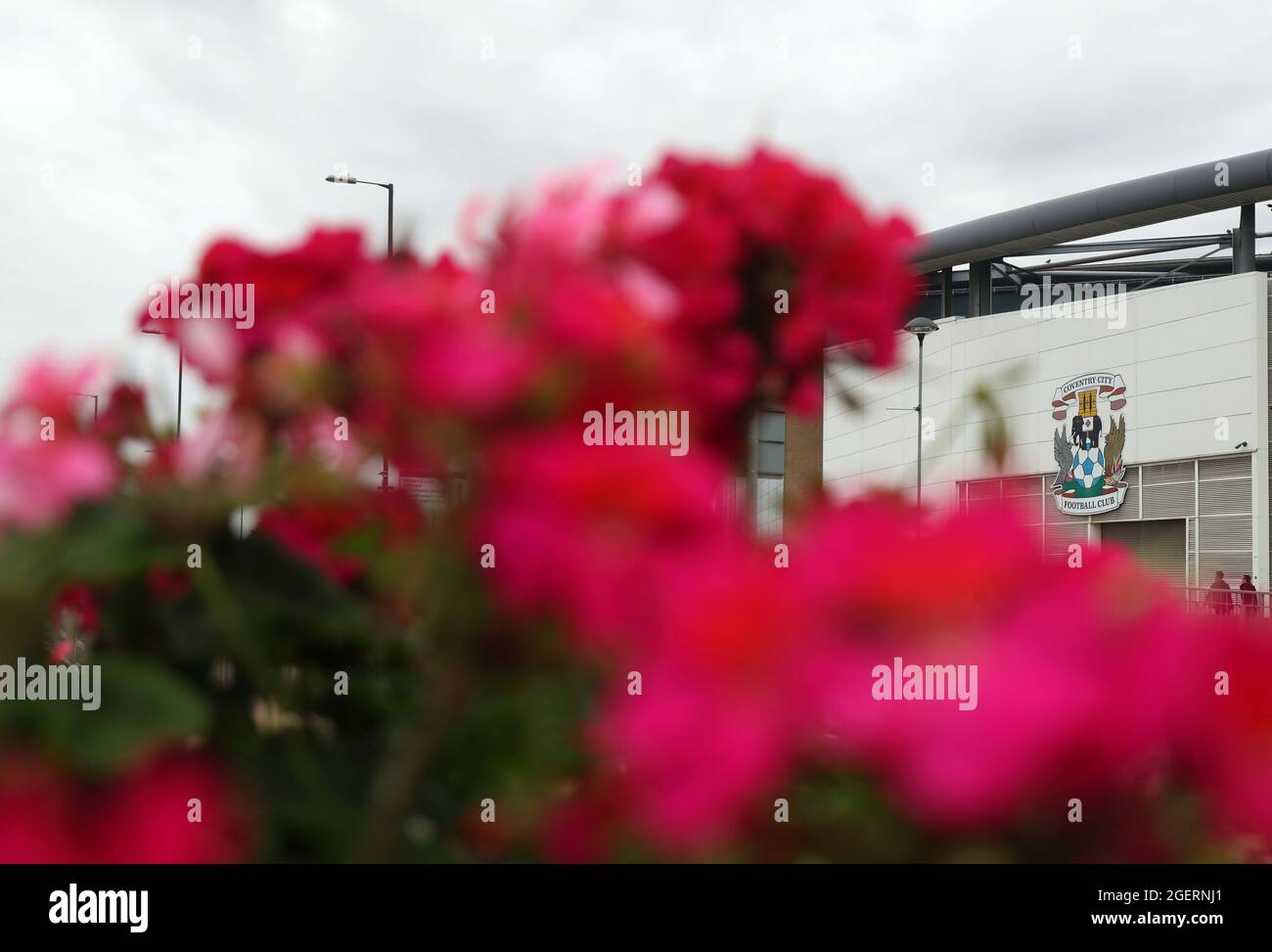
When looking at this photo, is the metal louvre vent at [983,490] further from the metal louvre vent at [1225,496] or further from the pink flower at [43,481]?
the metal louvre vent at [1225,496]

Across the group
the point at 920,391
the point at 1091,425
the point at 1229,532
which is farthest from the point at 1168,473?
the point at 920,391

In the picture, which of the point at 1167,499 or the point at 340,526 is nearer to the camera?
the point at 340,526

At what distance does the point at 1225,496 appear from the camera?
1041cm

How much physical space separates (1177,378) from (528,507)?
13694mm

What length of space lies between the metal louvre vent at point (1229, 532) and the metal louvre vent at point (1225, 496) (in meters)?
0.12

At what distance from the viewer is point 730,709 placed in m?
0.19

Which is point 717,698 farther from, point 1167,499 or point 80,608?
point 1167,499

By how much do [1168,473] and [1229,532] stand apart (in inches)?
51.2

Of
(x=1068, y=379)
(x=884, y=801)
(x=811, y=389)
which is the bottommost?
(x=884, y=801)

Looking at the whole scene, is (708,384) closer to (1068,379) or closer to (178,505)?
(178,505)

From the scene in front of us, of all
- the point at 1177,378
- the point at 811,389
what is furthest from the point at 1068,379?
the point at 811,389

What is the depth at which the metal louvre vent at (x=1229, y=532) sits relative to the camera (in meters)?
10.4

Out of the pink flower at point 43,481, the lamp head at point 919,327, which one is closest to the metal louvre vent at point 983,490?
the lamp head at point 919,327

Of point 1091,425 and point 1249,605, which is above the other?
point 1091,425
